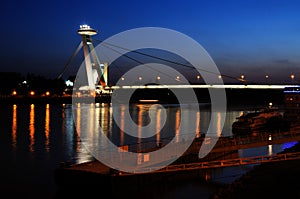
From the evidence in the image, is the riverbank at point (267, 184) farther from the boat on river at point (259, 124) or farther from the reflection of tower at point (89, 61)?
the reflection of tower at point (89, 61)

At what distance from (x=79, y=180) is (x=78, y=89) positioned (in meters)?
66.5

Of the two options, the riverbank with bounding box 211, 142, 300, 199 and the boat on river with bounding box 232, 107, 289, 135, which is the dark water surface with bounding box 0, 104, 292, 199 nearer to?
the riverbank with bounding box 211, 142, 300, 199

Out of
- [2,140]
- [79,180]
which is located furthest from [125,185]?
[2,140]

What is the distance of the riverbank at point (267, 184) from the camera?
7121 millimetres

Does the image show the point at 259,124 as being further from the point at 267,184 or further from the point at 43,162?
the point at 267,184

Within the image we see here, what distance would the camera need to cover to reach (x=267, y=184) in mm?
7848

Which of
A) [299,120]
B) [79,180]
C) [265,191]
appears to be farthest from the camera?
[299,120]

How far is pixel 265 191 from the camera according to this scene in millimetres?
7348

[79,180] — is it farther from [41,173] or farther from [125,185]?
[41,173]

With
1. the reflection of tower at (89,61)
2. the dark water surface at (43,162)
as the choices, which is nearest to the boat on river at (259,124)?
the dark water surface at (43,162)

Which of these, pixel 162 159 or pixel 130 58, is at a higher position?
pixel 130 58

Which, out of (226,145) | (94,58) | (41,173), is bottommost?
(41,173)

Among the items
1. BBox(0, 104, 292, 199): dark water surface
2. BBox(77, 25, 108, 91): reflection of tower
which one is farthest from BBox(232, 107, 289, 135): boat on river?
BBox(77, 25, 108, 91): reflection of tower

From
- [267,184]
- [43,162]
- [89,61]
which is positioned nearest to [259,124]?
[43,162]
